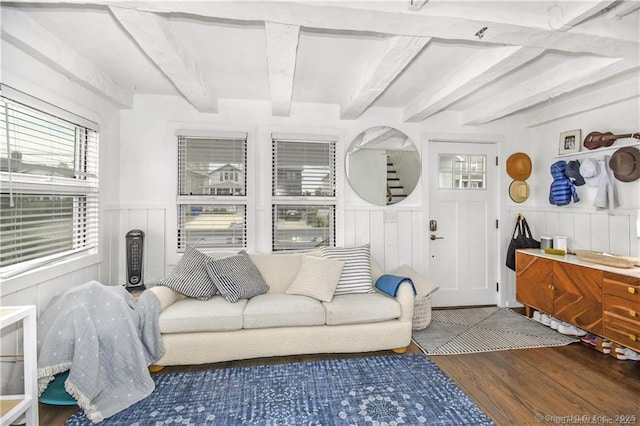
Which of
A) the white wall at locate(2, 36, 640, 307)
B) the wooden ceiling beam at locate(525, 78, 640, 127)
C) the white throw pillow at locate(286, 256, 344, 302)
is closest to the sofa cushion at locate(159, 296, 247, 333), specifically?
the white throw pillow at locate(286, 256, 344, 302)

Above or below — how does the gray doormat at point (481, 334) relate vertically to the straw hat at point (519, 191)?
below

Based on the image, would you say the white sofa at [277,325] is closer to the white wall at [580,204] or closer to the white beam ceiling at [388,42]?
the white beam ceiling at [388,42]

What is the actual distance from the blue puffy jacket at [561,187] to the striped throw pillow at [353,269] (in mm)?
2254

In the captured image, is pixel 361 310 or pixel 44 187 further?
pixel 361 310

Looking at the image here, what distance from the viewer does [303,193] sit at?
3.81 m

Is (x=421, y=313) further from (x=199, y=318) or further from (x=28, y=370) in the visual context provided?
(x=28, y=370)

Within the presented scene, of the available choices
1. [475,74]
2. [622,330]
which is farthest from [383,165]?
[622,330]

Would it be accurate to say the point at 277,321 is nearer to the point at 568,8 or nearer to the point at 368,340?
the point at 368,340

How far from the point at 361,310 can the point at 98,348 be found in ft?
6.28

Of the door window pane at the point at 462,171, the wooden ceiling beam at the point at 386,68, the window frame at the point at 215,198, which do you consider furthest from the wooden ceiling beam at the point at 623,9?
the window frame at the point at 215,198

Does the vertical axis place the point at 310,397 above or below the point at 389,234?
below

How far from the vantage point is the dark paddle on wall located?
10.5ft

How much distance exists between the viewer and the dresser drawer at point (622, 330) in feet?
8.39

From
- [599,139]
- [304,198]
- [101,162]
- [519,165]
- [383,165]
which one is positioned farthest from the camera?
[519,165]
